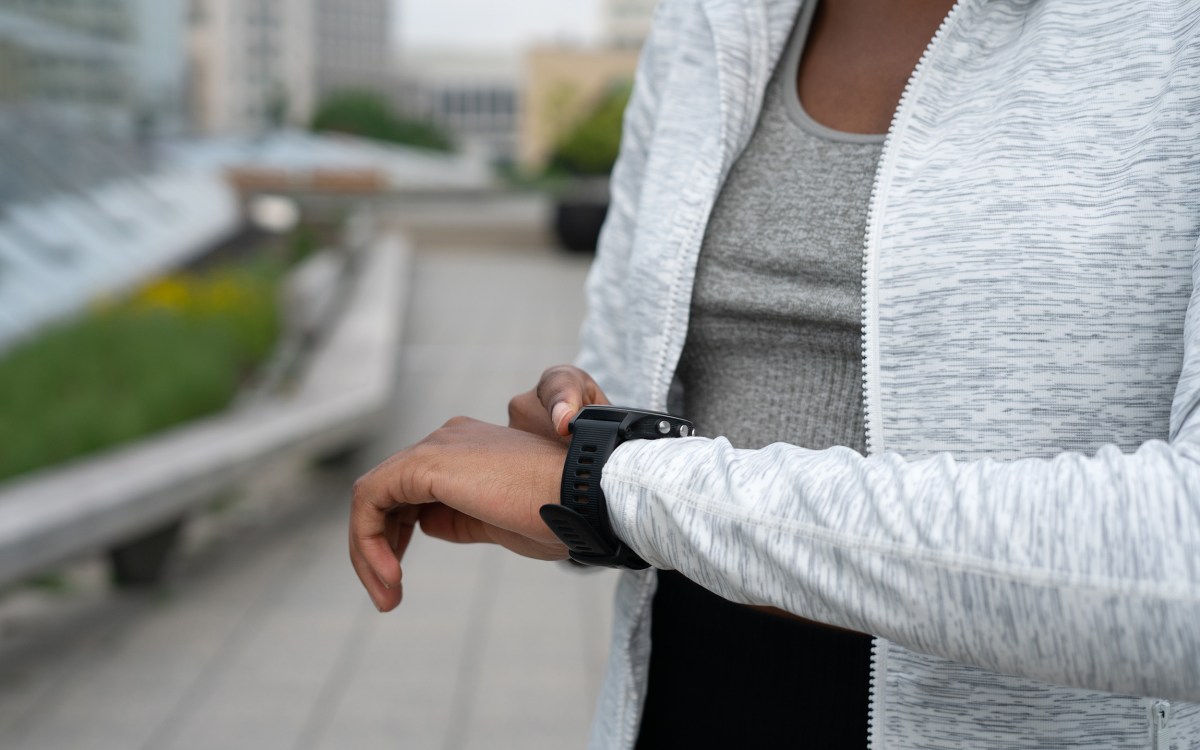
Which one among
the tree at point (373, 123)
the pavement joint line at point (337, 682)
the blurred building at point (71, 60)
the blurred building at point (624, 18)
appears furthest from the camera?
the blurred building at point (624, 18)

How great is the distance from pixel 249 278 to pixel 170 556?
4388mm

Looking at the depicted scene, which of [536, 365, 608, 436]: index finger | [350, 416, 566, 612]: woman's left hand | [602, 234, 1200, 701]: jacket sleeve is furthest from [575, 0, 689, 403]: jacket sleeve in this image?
[602, 234, 1200, 701]: jacket sleeve

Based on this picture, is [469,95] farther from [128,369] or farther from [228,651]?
[228,651]

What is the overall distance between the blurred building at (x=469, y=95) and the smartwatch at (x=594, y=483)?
118039 millimetres

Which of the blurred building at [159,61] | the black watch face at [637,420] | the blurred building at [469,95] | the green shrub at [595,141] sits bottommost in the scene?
the blurred building at [469,95]

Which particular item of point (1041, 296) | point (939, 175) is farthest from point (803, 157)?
point (1041, 296)

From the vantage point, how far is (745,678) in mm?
1208

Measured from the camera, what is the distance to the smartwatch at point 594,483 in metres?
0.94

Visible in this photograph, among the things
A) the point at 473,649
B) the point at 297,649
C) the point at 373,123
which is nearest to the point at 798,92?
the point at 473,649

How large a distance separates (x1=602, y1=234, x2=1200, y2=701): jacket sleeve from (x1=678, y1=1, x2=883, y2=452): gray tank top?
32cm

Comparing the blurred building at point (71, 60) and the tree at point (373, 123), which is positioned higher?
the blurred building at point (71, 60)

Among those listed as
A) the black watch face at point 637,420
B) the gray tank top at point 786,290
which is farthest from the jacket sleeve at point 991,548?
the gray tank top at point 786,290

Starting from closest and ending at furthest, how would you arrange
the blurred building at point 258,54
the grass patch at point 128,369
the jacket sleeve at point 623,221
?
1. the jacket sleeve at point 623,221
2. the grass patch at point 128,369
3. the blurred building at point 258,54

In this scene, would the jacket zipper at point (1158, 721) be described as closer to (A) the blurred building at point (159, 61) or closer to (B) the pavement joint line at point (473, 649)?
(B) the pavement joint line at point (473, 649)
